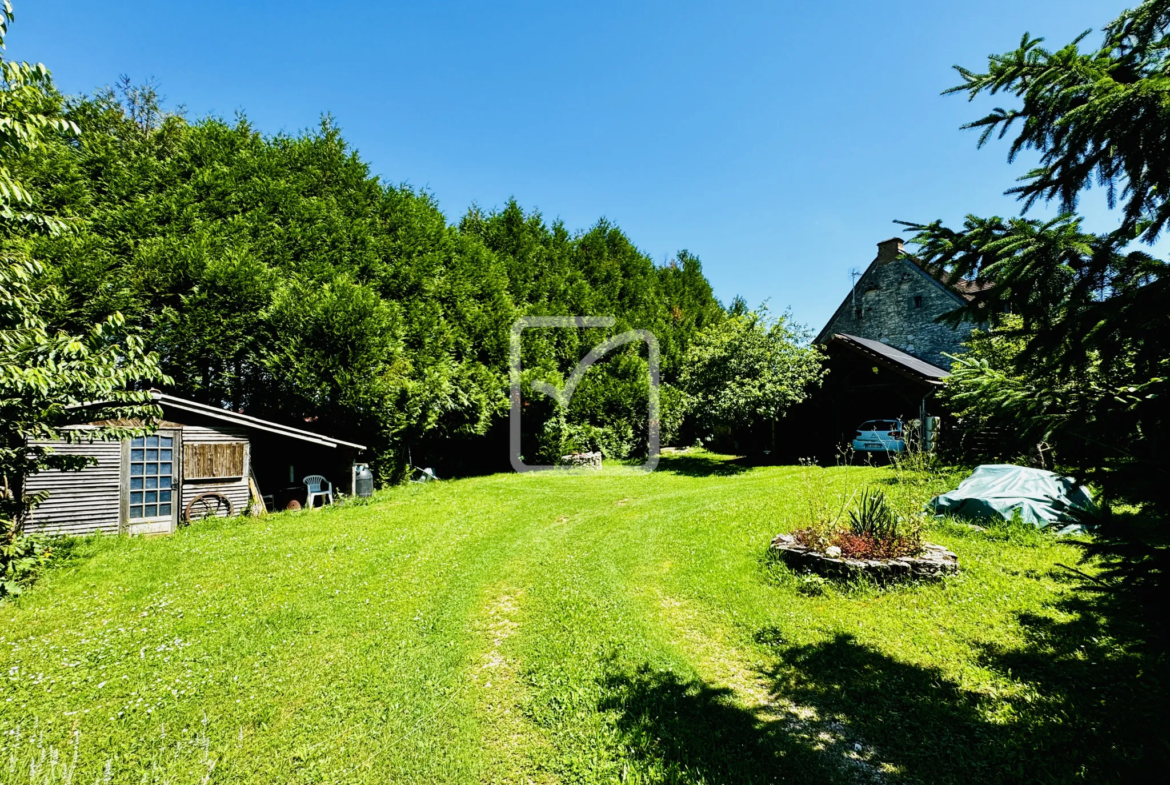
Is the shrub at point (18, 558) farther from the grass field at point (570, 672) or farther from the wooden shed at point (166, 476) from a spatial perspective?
the wooden shed at point (166, 476)

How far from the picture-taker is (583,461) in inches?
867

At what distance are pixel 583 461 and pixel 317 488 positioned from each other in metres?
10.9

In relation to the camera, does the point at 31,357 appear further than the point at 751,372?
No

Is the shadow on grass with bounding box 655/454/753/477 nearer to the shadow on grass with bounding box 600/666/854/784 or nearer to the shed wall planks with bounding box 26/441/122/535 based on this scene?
the shadow on grass with bounding box 600/666/854/784

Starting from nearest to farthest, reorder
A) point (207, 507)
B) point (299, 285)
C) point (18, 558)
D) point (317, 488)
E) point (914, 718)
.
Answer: point (914, 718)
point (18, 558)
point (207, 507)
point (317, 488)
point (299, 285)

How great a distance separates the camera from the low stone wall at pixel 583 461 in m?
21.8

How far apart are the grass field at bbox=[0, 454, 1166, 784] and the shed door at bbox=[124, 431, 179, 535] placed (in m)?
2.90

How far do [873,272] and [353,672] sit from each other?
30.4 m

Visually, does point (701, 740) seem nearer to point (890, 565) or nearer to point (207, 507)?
point (890, 565)

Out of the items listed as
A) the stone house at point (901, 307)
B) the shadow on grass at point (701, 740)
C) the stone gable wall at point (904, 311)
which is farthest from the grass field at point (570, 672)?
the stone gable wall at point (904, 311)

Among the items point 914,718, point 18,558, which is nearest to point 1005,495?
point 914,718

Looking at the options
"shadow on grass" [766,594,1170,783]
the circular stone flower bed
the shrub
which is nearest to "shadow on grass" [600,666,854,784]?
"shadow on grass" [766,594,1170,783]

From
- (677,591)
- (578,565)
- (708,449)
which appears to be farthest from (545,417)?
(677,591)

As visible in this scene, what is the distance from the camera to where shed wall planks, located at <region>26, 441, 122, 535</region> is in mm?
10727
